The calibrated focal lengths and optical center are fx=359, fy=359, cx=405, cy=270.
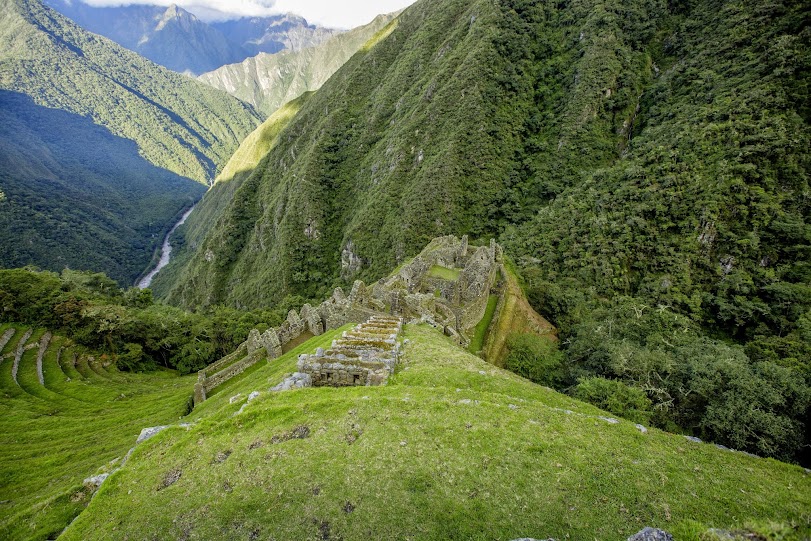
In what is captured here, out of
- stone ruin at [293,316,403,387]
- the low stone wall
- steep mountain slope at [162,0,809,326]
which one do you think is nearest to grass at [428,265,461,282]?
the low stone wall

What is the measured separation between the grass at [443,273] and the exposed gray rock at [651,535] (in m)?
39.0

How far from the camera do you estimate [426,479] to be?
1049 cm

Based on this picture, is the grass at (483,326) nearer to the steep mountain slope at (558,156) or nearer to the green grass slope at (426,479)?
the green grass slope at (426,479)

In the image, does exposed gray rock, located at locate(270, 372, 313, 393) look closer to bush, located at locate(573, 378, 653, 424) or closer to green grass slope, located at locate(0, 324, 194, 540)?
green grass slope, located at locate(0, 324, 194, 540)

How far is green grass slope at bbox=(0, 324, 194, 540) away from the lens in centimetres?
1292

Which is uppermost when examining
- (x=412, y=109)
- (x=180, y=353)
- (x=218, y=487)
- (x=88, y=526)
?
(x=412, y=109)

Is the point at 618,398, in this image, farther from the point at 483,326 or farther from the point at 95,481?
the point at 95,481

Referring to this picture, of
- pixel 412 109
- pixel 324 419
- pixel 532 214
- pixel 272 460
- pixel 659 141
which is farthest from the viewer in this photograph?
pixel 412 109

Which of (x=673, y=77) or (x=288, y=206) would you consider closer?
(x=673, y=77)

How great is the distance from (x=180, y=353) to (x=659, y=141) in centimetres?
12241

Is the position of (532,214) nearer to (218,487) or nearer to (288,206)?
(288,206)

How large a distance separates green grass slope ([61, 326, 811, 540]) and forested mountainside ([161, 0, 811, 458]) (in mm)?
15078

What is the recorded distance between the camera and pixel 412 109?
159 m

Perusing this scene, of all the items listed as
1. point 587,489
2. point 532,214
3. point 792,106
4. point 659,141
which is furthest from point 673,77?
point 587,489
